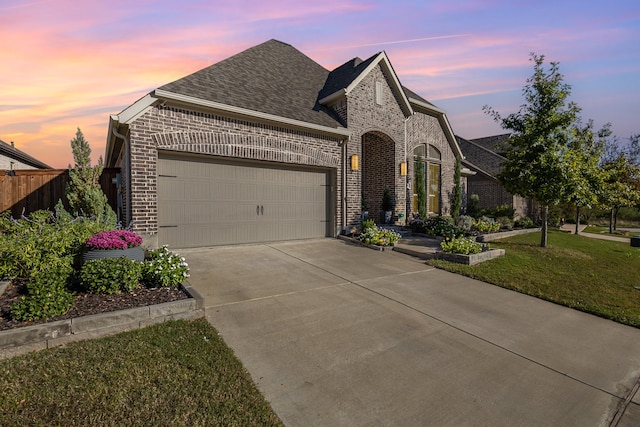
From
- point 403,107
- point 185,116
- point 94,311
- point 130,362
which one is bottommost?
point 130,362

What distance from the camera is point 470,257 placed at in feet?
25.7

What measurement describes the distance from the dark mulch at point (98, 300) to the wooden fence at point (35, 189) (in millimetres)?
5113

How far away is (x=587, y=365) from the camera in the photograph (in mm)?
3457

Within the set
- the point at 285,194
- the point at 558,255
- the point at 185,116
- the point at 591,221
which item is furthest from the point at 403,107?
the point at 591,221

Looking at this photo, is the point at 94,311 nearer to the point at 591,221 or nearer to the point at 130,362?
the point at 130,362

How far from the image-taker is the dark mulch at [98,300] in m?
3.68

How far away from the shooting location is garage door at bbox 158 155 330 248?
8.10 m

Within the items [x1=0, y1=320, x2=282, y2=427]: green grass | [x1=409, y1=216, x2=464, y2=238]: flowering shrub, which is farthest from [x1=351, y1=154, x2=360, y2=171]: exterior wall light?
[x1=0, y1=320, x2=282, y2=427]: green grass

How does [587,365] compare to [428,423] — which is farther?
[587,365]

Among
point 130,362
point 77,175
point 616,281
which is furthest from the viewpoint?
point 77,175

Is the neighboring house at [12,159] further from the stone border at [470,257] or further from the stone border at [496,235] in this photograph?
the stone border at [496,235]

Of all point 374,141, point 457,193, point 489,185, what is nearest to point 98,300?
point 374,141

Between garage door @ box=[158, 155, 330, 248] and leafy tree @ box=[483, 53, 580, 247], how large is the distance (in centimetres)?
653

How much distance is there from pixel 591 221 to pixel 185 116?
114 ft
